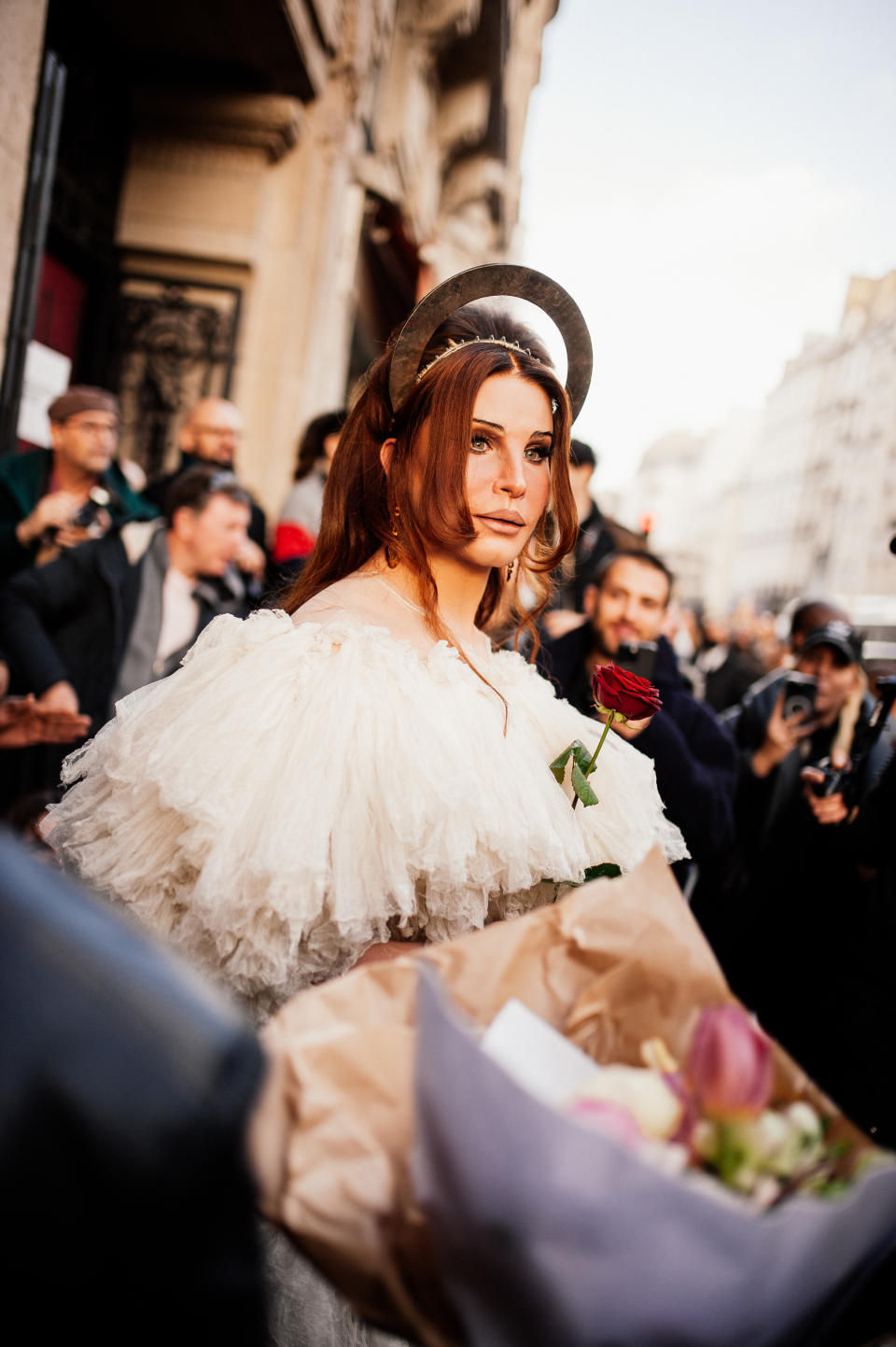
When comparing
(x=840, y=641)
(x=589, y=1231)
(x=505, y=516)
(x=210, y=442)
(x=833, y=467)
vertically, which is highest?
(x=833, y=467)

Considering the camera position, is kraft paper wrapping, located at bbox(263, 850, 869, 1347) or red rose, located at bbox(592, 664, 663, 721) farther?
red rose, located at bbox(592, 664, 663, 721)

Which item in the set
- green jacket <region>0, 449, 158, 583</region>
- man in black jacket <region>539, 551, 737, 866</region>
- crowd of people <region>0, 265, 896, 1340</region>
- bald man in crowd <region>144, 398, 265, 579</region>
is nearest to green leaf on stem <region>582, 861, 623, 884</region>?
crowd of people <region>0, 265, 896, 1340</region>

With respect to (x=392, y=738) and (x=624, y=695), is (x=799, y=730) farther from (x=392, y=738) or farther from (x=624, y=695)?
(x=392, y=738)

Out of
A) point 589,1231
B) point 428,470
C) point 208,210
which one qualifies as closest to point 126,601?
point 428,470

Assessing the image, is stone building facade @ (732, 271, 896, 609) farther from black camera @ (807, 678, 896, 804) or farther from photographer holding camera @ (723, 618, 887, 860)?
black camera @ (807, 678, 896, 804)

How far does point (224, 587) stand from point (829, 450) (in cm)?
5910

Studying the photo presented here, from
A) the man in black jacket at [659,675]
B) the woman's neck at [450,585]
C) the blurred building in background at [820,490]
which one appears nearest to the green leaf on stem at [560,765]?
the woman's neck at [450,585]

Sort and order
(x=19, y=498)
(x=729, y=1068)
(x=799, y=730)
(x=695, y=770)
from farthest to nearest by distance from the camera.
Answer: (x=799, y=730), (x=19, y=498), (x=695, y=770), (x=729, y=1068)

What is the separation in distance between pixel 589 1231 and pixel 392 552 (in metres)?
1.38

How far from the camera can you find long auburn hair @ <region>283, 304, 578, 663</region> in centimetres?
172

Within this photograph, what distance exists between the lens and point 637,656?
321 centimetres

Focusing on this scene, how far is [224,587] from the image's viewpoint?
3.77 meters

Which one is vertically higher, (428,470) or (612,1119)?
(428,470)

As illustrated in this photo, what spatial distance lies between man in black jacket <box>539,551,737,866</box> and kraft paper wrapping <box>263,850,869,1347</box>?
7.03ft
